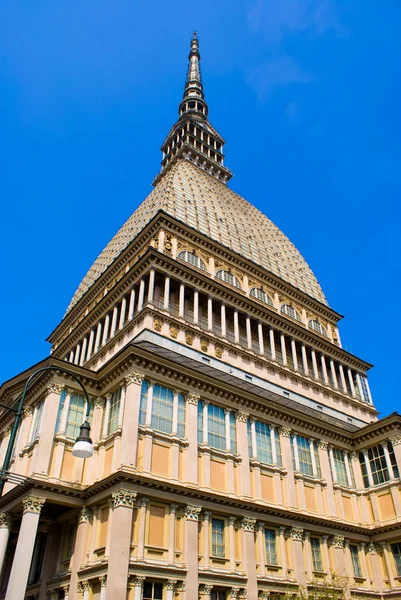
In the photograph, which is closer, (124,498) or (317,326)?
(124,498)

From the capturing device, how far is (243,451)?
133ft

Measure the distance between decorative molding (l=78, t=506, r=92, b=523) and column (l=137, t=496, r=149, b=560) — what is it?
468cm

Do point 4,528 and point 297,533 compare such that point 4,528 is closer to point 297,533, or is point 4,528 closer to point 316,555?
point 297,533

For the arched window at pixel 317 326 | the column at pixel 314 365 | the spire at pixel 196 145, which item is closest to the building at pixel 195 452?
the column at pixel 314 365

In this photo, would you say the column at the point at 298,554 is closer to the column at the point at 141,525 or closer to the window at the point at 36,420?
the column at the point at 141,525

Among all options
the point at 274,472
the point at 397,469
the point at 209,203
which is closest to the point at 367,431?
the point at 397,469

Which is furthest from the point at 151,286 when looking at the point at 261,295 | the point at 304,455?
the point at 304,455

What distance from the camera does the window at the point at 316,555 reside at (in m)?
41.1

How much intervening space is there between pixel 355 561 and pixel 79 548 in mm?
25278

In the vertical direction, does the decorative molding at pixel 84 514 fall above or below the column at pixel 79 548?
above

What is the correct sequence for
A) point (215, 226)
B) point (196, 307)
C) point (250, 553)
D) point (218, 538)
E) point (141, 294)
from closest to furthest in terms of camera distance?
point (218, 538) < point (250, 553) < point (141, 294) < point (196, 307) < point (215, 226)

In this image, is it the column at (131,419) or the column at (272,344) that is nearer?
the column at (131,419)

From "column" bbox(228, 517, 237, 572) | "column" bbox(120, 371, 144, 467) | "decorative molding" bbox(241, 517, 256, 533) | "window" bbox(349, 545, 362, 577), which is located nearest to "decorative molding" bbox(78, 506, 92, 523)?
"column" bbox(120, 371, 144, 467)

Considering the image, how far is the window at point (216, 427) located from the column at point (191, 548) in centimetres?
533
